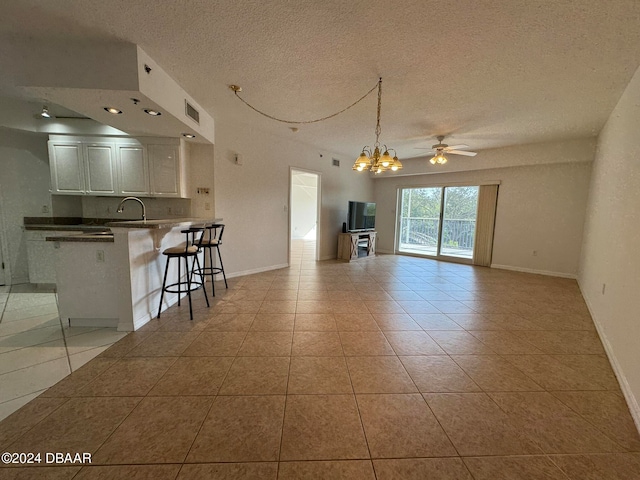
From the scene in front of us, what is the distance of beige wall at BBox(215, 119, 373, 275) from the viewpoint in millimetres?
4332

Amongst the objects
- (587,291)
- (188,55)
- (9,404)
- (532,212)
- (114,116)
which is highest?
(188,55)

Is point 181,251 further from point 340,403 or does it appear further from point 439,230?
point 439,230

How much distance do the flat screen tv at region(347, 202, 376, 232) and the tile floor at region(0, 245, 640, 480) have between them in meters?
3.67

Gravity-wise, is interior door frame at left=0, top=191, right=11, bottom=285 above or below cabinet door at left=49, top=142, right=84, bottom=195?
below

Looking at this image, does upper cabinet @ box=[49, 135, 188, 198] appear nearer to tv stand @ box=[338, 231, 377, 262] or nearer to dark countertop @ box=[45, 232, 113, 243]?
dark countertop @ box=[45, 232, 113, 243]

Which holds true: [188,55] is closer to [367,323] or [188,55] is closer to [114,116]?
[114,116]

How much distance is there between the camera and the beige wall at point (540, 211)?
192 inches

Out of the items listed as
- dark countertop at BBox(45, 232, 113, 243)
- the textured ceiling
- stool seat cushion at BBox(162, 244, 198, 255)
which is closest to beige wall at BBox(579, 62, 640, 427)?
the textured ceiling

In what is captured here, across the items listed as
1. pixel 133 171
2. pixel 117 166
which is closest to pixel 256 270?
pixel 133 171

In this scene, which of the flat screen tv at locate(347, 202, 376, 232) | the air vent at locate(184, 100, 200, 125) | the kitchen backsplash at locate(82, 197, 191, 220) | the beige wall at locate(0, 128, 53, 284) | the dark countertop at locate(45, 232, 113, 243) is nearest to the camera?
the dark countertop at locate(45, 232, 113, 243)

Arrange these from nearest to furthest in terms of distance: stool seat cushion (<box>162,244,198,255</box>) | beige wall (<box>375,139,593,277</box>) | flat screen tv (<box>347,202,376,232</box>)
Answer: stool seat cushion (<box>162,244,198,255</box>) → beige wall (<box>375,139,593,277</box>) → flat screen tv (<box>347,202,376,232</box>)

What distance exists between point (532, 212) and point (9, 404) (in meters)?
7.66

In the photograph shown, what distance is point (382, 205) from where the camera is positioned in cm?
773

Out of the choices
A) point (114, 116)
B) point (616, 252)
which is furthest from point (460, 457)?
point (114, 116)
